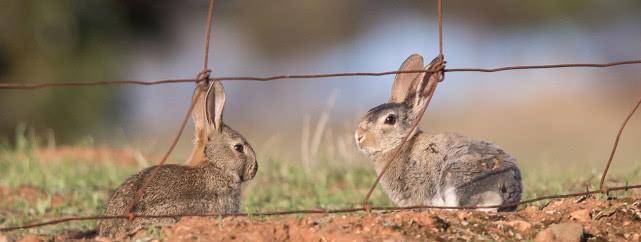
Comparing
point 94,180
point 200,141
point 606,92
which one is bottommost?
point 606,92

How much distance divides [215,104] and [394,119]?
3.85 ft

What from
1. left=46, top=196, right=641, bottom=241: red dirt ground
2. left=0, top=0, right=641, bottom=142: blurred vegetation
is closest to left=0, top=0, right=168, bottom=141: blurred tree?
left=0, top=0, right=641, bottom=142: blurred vegetation

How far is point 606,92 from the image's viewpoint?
28531 millimetres

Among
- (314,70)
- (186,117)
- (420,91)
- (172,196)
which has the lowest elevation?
(314,70)

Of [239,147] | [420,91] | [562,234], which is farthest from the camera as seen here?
[420,91]

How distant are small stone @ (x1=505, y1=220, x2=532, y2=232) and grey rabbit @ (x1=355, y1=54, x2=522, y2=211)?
0.43 metres

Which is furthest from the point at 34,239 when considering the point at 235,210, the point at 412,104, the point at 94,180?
the point at 94,180

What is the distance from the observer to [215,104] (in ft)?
20.8

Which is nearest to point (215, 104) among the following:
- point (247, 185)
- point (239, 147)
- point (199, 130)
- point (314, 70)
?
point (199, 130)

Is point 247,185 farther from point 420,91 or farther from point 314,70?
point 314,70

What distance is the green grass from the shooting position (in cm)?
758

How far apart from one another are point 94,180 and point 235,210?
9.97 feet

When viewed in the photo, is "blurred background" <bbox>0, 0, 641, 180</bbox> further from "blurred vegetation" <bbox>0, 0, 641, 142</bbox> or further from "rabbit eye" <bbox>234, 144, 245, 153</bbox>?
"rabbit eye" <bbox>234, 144, 245, 153</bbox>

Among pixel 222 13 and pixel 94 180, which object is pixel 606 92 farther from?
pixel 94 180
